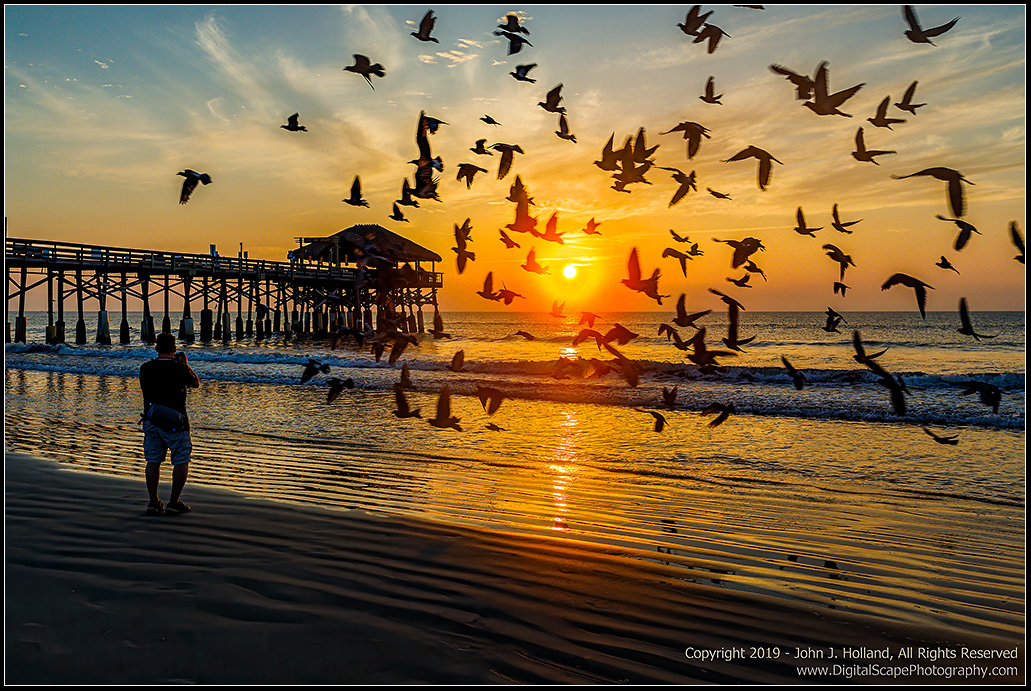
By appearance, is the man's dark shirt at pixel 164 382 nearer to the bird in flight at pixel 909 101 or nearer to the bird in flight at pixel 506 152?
Result: the bird in flight at pixel 506 152

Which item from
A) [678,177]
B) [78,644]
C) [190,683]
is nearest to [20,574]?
[78,644]

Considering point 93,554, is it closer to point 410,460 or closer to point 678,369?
point 410,460

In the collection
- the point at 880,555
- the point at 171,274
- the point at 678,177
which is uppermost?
the point at 171,274

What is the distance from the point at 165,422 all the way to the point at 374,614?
403 cm

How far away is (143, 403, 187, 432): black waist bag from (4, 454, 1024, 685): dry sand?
1114mm

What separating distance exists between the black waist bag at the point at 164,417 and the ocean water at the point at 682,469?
4.90ft

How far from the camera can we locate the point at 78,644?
3922 mm

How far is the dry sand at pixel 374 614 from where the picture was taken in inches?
149

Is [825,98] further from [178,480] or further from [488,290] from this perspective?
[178,480]

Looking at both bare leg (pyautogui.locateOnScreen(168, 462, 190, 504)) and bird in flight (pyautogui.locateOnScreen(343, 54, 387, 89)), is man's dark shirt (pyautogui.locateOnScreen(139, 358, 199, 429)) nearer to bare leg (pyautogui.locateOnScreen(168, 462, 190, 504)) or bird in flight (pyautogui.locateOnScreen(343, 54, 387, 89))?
bare leg (pyautogui.locateOnScreen(168, 462, 190, 504))

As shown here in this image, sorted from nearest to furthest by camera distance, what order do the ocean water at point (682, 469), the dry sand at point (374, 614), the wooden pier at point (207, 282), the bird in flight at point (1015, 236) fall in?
1. the dry sand at point (374, 614)
2. the bird in flight at point (1015, 236)
3. the ocean water at point (682, 469)
4. the wooden pier at point (207, 282)

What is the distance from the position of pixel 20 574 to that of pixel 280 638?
9.01 feet

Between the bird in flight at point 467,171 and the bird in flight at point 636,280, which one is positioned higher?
the bird in flight at point 467,171

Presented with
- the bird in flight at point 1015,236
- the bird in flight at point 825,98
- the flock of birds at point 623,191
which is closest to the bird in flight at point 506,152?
the flock of birds at point 623,191
